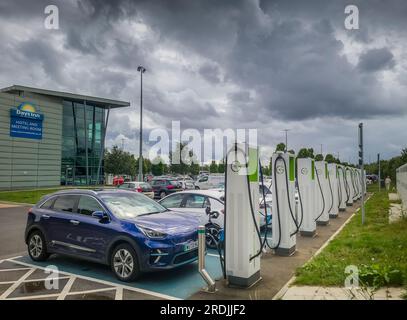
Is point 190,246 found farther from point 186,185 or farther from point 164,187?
point 186,185

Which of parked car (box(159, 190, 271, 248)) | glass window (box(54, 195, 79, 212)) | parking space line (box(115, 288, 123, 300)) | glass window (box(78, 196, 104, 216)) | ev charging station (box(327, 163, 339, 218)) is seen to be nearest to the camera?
parking space line (box(115, 288, 123, 300))

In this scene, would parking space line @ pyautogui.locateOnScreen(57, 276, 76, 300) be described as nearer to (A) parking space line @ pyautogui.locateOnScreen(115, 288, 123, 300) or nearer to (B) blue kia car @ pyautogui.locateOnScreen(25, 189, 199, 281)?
(B) blue kia car @ pyautogui.locateOnScreen(25, 189, 199, 281)

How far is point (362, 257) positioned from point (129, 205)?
16.7 ft

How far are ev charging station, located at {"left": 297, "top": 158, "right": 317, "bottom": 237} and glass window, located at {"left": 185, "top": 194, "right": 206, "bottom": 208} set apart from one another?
3.16 meters

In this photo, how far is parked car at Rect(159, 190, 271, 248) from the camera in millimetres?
9047

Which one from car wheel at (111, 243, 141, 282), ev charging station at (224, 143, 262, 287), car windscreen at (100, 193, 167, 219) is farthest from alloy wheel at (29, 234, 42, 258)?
ev charging station at (224, 143, 262, 287)

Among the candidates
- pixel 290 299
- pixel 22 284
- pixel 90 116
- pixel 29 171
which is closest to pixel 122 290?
pixel 22 284

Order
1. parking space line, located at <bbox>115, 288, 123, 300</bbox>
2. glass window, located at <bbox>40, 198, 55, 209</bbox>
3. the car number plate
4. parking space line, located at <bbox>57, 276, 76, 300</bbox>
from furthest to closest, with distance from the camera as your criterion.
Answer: glass window, located at <bbox>40, 198, 55, 209</bbox> < the car number plate < parking space line, located at <bbox>57, 276, 76, 300</bbox> < parking space line, located at <bbox>115, 288, 123, 300</bbox>

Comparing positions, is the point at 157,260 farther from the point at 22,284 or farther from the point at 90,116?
the point at 90,116

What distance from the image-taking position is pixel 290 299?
5094 mm

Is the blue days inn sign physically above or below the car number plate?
above

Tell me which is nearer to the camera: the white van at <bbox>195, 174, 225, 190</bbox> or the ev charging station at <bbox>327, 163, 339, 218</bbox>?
the ev charging station at <bbox>327, 163, 339, 218</bbox>

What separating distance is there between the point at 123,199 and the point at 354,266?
188 inches

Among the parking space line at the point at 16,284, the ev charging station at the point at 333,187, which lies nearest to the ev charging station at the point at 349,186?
the ev charging station at the point at 333,187
